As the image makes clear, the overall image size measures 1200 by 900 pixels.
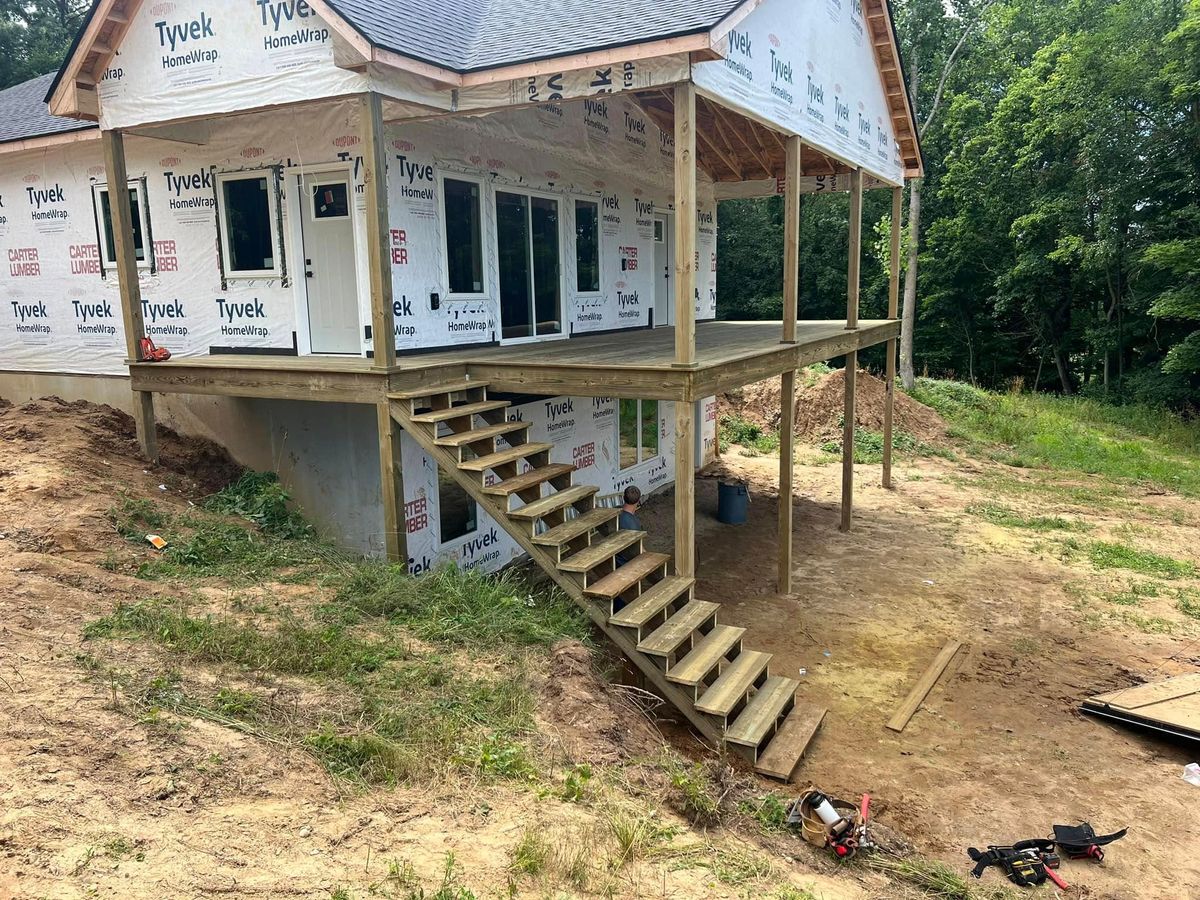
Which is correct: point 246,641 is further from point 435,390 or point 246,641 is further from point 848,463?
point 848,463

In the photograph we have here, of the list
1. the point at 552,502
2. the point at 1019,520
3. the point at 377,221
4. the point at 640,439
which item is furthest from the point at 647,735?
the point at 1019,520

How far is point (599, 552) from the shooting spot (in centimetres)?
746

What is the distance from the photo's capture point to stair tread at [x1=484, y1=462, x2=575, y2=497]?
735cm

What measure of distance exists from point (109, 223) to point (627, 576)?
9140mm

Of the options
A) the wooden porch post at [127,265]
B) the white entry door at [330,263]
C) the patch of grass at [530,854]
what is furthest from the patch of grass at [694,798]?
the wooden porch post at [127,265]

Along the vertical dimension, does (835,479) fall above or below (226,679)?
below

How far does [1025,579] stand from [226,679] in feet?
33.8

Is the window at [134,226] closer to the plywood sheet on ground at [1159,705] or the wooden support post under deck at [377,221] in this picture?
the wooden support post under deck at [377,221]

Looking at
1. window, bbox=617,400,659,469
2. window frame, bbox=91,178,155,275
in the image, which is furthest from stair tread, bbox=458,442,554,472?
window, bbox=617,400,659,469

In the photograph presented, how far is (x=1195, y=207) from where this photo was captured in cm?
2208

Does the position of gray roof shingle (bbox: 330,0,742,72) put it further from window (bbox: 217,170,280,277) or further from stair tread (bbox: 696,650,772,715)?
stair tread (bbox: 696,650,772,715)

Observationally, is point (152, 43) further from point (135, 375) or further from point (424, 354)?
point (424, 354)

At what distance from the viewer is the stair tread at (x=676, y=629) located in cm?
672

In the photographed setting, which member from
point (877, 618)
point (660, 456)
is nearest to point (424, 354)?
point (877, 618)
